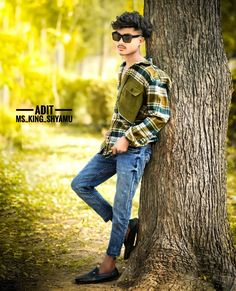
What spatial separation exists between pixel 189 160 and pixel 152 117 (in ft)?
1.68

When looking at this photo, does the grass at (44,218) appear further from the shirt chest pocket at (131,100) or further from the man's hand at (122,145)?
the shirt chest pocket at (131,100)

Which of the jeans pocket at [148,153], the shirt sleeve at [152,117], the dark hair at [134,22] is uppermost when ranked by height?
the dark hair at [134,22]

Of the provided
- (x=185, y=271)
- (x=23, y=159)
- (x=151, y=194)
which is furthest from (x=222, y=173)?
(x=23, y=159)

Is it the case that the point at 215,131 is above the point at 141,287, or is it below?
above

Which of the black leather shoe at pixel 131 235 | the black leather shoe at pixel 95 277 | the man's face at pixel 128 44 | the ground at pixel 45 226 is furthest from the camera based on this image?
the ground at pixel 45 226

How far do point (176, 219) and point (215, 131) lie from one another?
2.69 feet

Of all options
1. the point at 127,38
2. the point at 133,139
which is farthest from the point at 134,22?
the point at 133,139

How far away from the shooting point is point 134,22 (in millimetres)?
3711

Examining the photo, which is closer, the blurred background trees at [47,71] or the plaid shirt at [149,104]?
the plaid shirt at [149,104]

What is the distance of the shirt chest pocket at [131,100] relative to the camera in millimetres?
3682

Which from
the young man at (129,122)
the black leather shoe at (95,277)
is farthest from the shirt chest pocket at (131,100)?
the black leather shoe at (95,277)

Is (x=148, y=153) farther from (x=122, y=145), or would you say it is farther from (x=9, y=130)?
(x=9, y=130)

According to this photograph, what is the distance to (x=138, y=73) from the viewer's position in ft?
12.2

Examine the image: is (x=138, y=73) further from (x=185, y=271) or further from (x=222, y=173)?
(x=185, y=271)
